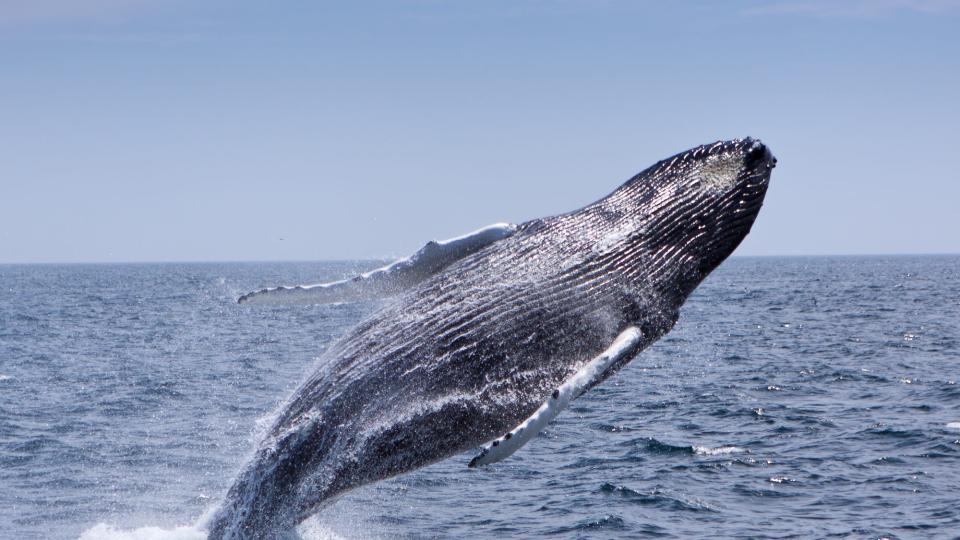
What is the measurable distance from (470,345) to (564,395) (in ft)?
2.93

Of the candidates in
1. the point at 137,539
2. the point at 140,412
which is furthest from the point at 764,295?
the point at 137,539

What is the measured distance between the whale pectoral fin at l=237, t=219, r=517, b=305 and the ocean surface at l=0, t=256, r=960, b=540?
3.59ft

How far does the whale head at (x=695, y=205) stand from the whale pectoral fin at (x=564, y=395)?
34.7 inches

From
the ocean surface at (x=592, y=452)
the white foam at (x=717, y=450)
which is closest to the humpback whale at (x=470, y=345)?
the ocean surface at (x=592, y=452)

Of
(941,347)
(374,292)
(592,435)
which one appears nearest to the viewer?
(374,292)

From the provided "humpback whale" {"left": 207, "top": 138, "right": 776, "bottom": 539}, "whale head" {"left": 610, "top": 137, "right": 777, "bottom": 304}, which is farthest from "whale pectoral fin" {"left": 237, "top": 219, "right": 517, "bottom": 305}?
"whale head" {"left": 610, "top": 137, "right": 777, "bottom": 304}

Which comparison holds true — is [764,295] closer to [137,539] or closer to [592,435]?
[592,435]

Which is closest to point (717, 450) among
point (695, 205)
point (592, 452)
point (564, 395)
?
point (592, 452)

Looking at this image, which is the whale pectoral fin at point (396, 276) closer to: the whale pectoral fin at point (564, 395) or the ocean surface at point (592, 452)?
the ocean surface at point (592, 452)

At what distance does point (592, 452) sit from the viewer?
2464 cm

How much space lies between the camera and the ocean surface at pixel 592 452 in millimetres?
18375

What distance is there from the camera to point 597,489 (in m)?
21.2

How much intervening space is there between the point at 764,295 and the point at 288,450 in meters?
103

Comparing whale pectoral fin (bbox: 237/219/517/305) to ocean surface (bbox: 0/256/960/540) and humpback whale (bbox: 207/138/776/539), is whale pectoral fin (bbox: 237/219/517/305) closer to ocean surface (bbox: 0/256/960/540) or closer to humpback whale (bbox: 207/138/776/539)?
humpback whale (bbox: 207/138/776/539)
